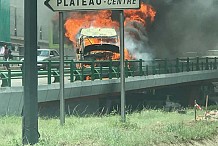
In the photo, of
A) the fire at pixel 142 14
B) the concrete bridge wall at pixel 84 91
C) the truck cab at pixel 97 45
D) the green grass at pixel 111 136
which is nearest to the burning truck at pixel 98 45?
the truck cab at pixel 97 45

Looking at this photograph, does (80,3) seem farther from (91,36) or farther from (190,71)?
(190,71)

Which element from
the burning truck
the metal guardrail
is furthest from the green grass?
the burning truck

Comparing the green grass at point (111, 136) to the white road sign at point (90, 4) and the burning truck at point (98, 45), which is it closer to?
the white road sign at point (90, 4)

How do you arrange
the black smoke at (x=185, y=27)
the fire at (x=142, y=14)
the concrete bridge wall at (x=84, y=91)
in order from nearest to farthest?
1. the concrete bridge wall at (x=84, y=91)
2. the fire at (x=142, y=14)
3. the black smoke at (x=185, y=27)

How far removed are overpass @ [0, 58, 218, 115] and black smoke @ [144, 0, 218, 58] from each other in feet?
43.5

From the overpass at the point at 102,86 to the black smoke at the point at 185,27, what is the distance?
13.2m

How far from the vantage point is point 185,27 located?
5322 centimetres

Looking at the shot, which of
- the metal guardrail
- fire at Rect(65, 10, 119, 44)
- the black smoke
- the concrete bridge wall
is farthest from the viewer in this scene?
the black smoke

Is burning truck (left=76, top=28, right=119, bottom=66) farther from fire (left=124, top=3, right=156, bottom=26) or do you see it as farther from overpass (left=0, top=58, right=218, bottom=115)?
fire (left=124, top=3, right=156, bottom=26)

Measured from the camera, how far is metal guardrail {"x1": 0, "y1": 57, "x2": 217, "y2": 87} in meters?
17.0

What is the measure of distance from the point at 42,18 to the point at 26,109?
4130 centimetres

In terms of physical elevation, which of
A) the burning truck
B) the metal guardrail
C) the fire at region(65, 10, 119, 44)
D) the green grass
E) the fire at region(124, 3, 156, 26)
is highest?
the fire at region(124, 3, 156, 26)

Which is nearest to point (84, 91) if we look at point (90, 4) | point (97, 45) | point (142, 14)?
point (97, 45)

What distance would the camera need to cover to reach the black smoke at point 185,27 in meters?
50.3
